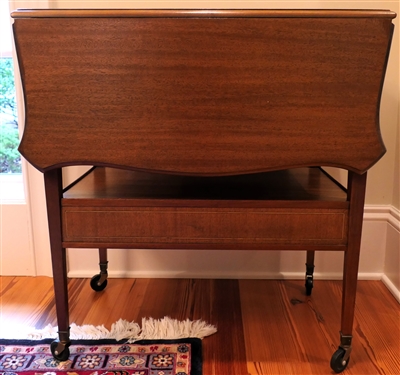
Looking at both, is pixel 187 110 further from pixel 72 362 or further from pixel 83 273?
pixel 83 273

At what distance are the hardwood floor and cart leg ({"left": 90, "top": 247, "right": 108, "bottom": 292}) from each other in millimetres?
30

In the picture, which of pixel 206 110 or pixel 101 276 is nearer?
pixel 206 110

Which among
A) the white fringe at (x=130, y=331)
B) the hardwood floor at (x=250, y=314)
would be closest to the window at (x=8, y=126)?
the hardwood floor at (x=250, y=314)

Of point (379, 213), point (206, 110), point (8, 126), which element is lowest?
point (379, 213)

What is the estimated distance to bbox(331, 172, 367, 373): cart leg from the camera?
37.7 inches

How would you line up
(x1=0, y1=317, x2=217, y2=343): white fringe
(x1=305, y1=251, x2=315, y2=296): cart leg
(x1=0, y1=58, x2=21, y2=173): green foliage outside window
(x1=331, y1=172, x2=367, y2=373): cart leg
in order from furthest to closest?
(x1=0, y1=58, x2=21, y2=173): green foliage outside window < (x1=305, y1=251, x2=315, y2=296): cart leg < (x1=0, y1=317, x2=217, y2=343): white fringe < (x1=331, y1=172, x2=367, y2=373): cart leg

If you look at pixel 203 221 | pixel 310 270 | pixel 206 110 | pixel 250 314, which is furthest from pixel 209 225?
pixel 310 270

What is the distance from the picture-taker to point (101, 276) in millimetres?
1453

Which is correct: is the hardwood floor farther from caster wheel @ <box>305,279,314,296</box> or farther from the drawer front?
the drawer front

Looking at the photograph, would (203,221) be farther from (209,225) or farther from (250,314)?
(250,314)

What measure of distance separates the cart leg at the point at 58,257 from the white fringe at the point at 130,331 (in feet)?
0.36

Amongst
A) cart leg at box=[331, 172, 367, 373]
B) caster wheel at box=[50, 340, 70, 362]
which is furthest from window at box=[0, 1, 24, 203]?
cart leg at box=[331, 172, 367, 373]

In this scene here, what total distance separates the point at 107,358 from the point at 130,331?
122mm

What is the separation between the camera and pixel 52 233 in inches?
39.2
